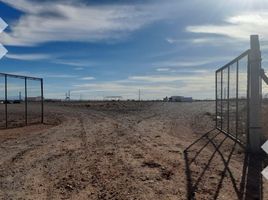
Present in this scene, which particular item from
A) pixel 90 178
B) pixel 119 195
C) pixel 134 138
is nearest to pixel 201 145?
pixel 134 138

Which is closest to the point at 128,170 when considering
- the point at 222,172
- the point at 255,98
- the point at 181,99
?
the point at 222,172

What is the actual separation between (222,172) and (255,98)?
3.21m

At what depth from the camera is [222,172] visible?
8656mm

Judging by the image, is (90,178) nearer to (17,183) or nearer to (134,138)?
(17,183)

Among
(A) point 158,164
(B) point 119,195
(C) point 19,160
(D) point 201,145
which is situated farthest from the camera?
(D) point 201,145

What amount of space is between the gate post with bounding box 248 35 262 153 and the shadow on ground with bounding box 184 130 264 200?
1.36ft

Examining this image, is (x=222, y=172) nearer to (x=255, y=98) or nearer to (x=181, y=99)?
(x=255, y=98)

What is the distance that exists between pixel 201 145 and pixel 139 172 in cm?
476

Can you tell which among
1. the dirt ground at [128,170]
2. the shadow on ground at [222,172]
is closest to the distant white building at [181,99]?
the dirt ground at [128,170]

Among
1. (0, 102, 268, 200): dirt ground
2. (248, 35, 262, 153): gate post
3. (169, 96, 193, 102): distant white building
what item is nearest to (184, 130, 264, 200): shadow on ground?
(0, 102, 268, 200): dirt ground

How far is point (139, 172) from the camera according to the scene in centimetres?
865

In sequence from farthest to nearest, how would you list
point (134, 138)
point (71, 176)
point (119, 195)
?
→ point (134, 138), point (71, 176), point (119, 195)

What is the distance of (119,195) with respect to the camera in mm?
6895

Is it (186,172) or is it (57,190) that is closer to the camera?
(57,190)
